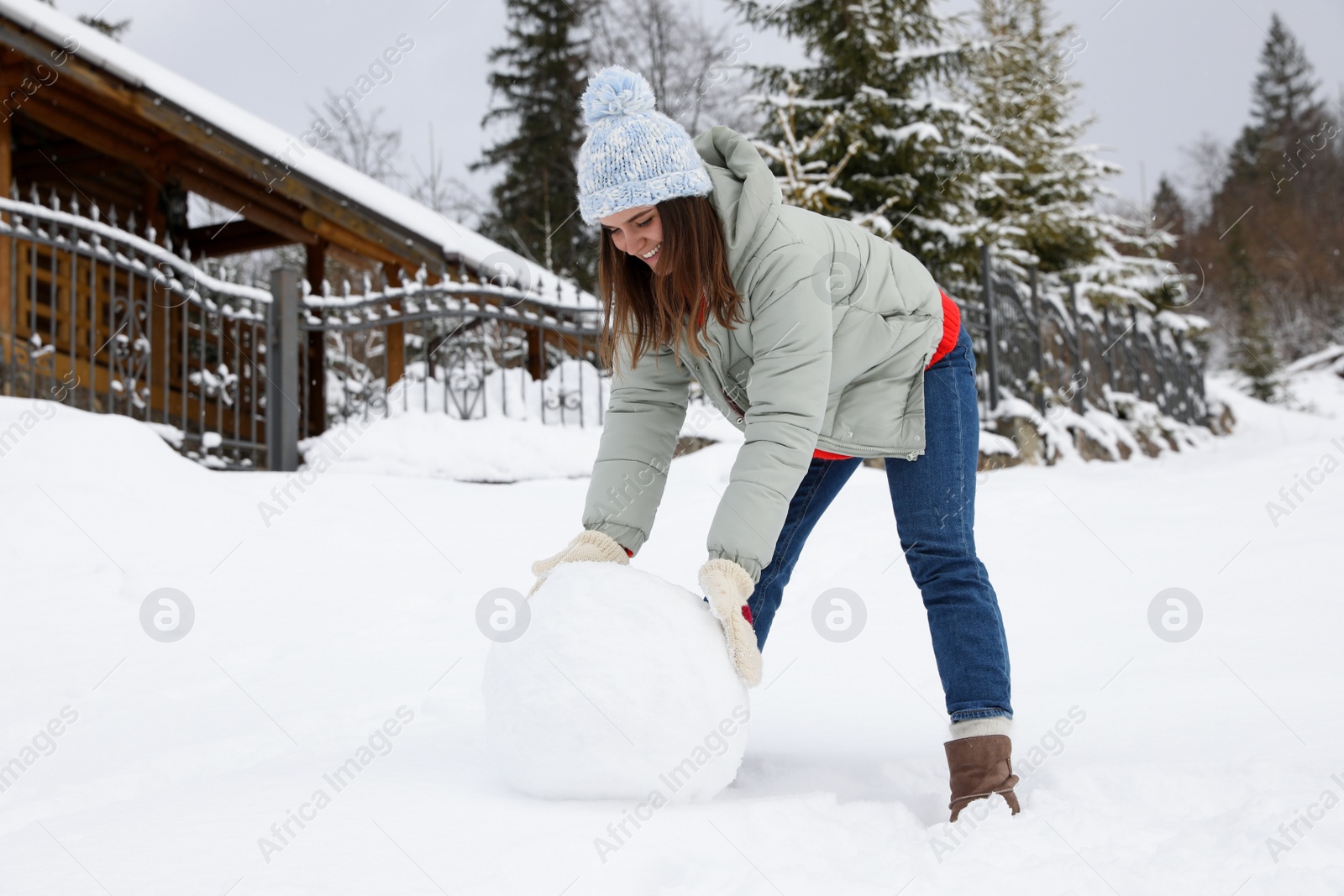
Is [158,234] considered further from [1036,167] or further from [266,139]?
[1036,167]

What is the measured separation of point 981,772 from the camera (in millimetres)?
1863

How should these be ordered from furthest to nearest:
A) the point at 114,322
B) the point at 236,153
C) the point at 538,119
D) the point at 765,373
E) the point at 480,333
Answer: the point at 538,119
the point at 236,153
the point at 480,333
the point at 114,322
the point at 765,373

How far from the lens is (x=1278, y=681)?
8.99 feet

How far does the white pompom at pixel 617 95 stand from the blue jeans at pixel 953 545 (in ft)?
2.92

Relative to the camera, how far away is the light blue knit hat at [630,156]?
1.78 m

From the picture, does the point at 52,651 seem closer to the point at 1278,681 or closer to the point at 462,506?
the point at 462,506

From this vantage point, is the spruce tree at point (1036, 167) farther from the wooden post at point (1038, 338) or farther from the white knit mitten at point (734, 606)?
the white knit mitten at point (734, 606)

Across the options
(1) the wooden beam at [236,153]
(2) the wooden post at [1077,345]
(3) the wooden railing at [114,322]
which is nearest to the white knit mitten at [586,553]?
(3) the wooden railing at [114,322]

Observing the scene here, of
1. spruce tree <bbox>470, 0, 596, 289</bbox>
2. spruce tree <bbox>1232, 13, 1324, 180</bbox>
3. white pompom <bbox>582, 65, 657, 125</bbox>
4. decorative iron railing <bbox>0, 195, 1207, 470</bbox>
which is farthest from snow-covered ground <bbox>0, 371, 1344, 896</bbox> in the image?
spruce tree <bbox>1232, 13, 1324, 180</bbox>

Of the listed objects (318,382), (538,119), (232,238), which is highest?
(538,119)

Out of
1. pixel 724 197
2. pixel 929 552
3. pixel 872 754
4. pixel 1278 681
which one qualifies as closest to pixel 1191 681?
pixel 1278 681

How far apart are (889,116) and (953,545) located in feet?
30.0

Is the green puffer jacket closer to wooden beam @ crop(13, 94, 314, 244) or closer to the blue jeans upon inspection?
the blue jeans

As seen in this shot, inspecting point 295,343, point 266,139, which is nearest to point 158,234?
point 266,139
